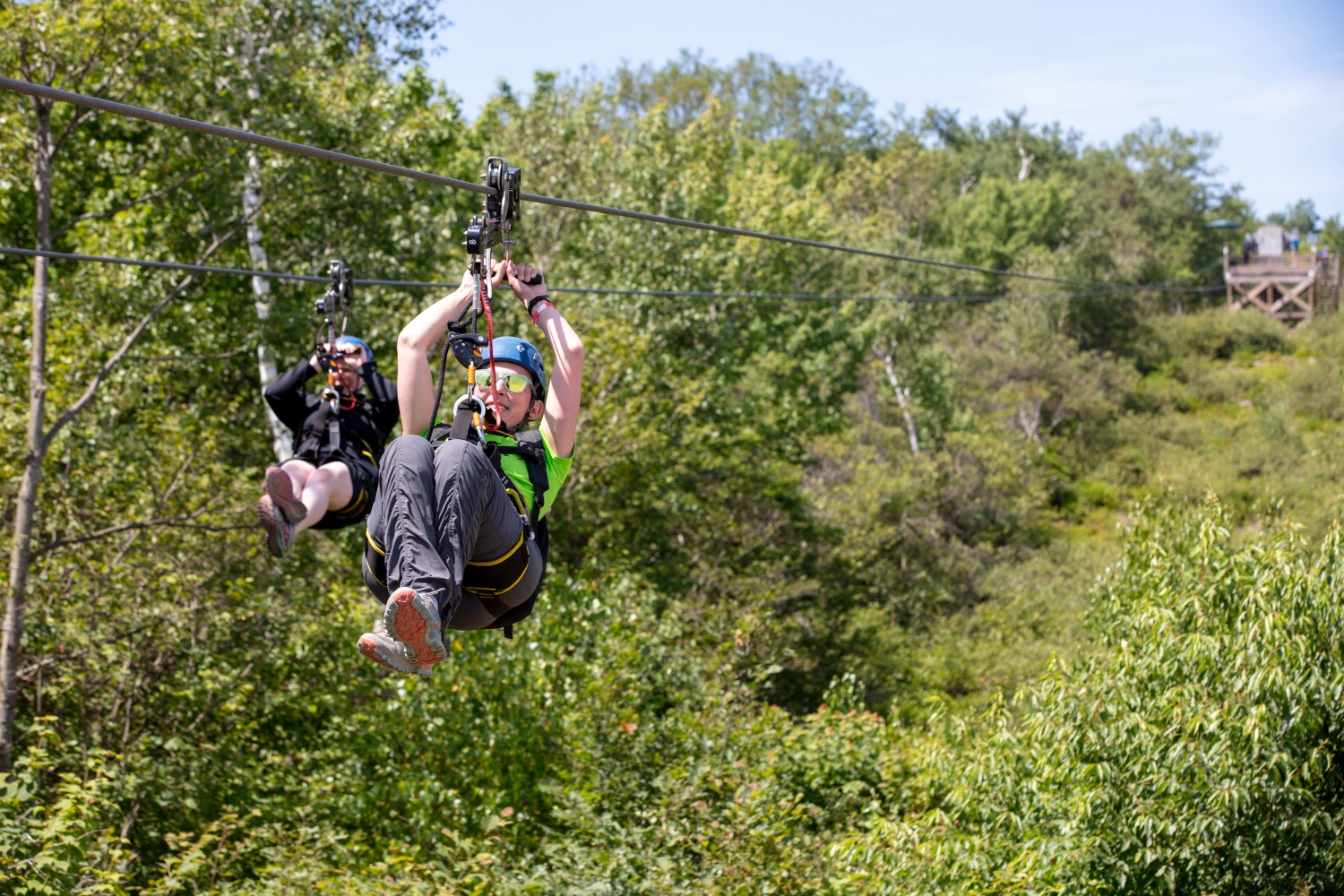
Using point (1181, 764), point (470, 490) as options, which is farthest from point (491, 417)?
point (1181, 764)

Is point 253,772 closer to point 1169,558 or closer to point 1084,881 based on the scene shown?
point 1084,881

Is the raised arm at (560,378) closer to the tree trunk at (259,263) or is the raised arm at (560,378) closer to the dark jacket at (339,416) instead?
the dark jacket at (339,416)

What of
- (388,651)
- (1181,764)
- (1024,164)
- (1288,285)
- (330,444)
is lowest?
(1181,764)

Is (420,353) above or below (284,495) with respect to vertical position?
above

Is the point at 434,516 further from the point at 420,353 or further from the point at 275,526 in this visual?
the point at 275,526

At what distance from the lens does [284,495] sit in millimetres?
5629

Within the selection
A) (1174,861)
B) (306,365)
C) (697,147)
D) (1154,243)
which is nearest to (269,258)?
(306,365)

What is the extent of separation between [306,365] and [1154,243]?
47.7 metres

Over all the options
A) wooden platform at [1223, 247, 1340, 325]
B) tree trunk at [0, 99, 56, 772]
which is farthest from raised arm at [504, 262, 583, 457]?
wooden platform at [1223, 247, 1340, 325]

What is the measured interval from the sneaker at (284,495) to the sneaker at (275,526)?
2 cm

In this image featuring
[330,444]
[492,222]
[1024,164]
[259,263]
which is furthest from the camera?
[1024,164]

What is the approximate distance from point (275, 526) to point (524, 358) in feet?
6.92

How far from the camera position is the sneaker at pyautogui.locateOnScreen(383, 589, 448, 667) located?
3332 millimetres

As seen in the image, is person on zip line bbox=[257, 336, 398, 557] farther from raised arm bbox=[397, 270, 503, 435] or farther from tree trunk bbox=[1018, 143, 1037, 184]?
tree trunk bbox=[1018, 143, 1037, 184]
